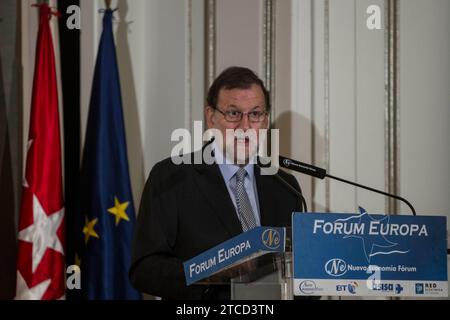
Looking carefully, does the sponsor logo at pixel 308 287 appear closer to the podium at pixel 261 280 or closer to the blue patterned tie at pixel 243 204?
the podium at pixel 261 280

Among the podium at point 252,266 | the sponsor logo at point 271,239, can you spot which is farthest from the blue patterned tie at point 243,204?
the sponsor logo at point 271,239

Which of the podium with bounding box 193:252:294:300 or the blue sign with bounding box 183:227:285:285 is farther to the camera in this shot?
the podium with bounding box 193:252:294:300

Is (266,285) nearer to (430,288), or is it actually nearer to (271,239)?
(271,239)

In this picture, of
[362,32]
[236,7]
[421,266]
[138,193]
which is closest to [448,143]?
[362,32]

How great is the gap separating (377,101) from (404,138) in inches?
10.2

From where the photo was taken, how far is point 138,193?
14.8 feet

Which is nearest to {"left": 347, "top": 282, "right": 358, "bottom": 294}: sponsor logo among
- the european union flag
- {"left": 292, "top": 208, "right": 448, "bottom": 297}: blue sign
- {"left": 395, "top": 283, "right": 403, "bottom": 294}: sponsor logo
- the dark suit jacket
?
{"left": 292, "top": 208, "right": 448, "bottom": 297}: blue sign

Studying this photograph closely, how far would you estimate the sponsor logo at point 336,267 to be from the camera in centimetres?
246

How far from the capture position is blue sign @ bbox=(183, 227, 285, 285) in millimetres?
2391

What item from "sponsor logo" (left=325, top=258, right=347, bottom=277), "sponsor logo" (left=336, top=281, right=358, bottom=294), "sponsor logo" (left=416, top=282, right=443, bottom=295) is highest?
"sponsor logo" (left=325, top=258, right=347, bottom=277)

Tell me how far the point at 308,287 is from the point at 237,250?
0.24 m

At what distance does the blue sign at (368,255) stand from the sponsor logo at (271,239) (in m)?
0.06

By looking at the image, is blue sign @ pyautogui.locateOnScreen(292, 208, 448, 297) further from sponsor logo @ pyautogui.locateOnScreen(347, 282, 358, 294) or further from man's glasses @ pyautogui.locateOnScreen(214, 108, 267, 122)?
man's glasses @ pyautogui.locateOnScreen(214, 108, 267, 122)

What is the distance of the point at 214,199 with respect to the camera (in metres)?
3.28
